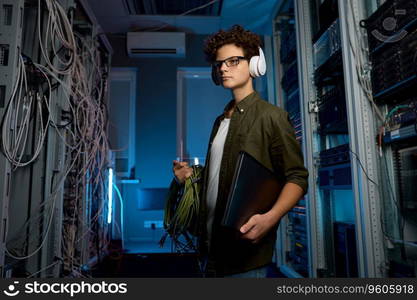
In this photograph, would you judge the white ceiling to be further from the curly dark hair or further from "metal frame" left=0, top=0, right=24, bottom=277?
the curly dark hair

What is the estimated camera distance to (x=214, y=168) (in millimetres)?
1140

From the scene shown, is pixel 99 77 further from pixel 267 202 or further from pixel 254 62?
pixel 267 202

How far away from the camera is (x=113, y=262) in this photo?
2.92 m

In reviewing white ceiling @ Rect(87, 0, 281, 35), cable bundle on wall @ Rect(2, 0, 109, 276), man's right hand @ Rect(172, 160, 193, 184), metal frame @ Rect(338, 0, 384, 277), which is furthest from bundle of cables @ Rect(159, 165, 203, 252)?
white ceiling @ Rect(87, 0, 281, 35)

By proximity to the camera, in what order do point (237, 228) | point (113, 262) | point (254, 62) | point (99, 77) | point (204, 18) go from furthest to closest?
point (204, 18) → point (99, 77) → point (113, 262) → point (254, 62) → point (237, 228)

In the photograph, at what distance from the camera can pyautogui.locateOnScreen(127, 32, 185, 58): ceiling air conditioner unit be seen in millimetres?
4113

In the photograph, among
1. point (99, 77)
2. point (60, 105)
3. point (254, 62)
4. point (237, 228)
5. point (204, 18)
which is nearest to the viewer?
point (237, 228)

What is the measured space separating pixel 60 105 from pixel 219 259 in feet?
6.21

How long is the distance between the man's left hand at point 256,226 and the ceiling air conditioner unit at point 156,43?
3.67m

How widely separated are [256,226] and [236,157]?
0.87 ft

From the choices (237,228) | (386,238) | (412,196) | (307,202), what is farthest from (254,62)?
(307,202)

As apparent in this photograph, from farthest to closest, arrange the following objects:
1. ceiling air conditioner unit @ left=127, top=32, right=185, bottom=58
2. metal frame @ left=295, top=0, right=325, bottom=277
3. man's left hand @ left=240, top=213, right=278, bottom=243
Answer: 1. ceiling air conditioner unit @ left=127, top=32, right=185, bottom=58
2. metal frame @ left=295, top=0, right=325, bottom=277
3. man's left hand @ left=240, top=213, right=278, bottom=243

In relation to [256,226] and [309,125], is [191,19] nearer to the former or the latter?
[309,125]

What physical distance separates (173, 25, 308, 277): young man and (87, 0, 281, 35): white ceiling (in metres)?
2.83
